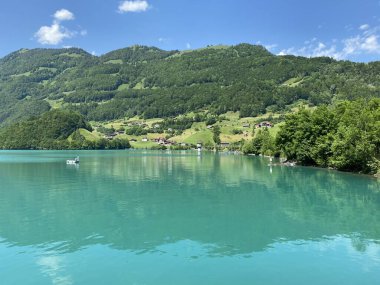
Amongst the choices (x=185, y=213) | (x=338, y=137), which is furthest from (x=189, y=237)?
(x=338, y=137)

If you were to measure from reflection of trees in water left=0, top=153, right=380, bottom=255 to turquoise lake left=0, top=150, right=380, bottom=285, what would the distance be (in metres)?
0.11

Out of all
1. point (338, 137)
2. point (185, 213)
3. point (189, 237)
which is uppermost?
point (338, 137)

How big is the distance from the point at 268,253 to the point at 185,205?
19.9 metres

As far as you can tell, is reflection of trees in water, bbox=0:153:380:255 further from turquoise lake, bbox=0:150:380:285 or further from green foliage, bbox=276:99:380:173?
green foliage, bbox=276:99:380:173

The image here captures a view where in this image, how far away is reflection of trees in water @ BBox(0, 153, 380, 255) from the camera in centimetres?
3070

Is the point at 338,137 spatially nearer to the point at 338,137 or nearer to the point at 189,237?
the point at 338,137


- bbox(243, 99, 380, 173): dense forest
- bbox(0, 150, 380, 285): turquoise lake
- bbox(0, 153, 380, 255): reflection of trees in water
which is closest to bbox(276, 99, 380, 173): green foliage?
bbox(243, 99, 380, 173): dense forest

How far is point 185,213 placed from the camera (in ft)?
132

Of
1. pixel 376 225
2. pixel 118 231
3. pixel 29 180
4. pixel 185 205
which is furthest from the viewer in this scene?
pixel 29 180

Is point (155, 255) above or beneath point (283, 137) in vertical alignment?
beneath

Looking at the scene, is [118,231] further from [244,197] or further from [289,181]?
[289,181]

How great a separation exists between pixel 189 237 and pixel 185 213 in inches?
378

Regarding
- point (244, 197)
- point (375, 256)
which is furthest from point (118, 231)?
point (244, 197)

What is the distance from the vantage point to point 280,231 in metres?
32.9
